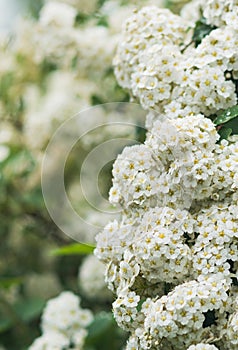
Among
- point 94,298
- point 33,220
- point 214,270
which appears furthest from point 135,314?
point 33,220

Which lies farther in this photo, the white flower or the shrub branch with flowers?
the white flower

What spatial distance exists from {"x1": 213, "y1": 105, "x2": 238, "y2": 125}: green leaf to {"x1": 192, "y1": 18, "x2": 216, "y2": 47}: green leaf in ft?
0.87

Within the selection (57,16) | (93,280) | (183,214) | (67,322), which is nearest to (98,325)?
(67,322)

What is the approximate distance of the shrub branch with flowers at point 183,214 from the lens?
3.70 feet

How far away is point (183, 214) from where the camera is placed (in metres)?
1.18

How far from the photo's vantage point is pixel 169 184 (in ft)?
3.90

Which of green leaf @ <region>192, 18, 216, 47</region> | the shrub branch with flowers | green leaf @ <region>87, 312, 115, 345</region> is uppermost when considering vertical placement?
green leaf @ <region>192, 18, 216, 47</region>

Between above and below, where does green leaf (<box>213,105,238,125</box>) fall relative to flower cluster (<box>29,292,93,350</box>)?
above

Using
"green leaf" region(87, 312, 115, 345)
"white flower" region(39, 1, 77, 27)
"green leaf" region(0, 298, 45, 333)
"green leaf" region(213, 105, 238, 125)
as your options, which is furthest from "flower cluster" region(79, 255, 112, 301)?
"green leaf" region(213, 105, 238, 125)

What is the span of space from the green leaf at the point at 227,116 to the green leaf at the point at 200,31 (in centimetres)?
27

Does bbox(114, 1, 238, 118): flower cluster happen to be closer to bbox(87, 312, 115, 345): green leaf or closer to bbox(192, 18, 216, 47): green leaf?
bbox(192, 18, 216, 47): green leaf

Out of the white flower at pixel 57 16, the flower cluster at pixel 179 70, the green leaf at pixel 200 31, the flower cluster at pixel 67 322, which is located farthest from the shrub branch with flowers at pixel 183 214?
the white flower at pixel 57 16

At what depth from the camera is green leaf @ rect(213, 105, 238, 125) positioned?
124 centimetres

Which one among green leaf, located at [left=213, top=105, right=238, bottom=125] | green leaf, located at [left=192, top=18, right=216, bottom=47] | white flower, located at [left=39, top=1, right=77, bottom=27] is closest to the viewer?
green leaf, located at [left=213, top=105, right=238, bottom=125]
